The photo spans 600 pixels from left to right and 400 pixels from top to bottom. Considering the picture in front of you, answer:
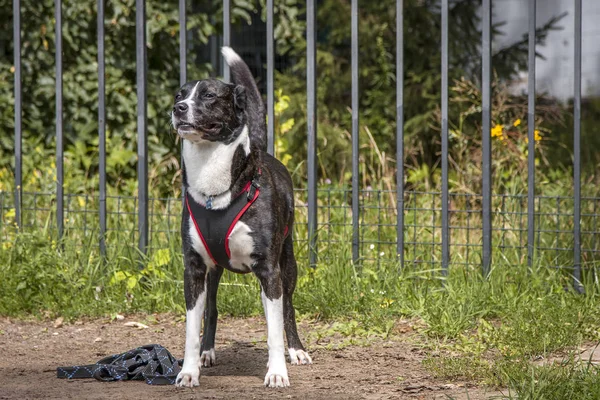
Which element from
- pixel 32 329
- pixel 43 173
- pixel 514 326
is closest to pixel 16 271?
pixel 32 329

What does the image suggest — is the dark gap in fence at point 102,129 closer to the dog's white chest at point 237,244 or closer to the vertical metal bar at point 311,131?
the vertical metal bar at point 311,131

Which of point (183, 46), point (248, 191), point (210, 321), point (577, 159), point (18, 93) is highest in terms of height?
point (183, 46)

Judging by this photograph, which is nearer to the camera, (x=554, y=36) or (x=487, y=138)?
(x=487, y=138)

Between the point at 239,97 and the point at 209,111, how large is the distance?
8.1 inches

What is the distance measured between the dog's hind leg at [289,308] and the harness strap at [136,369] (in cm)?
56

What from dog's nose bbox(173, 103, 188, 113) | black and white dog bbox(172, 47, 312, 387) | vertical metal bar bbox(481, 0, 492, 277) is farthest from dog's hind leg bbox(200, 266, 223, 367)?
vertical metal bar bbox(481, 0, 492, 277)

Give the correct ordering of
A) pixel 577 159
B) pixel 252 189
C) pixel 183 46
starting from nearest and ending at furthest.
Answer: pixel 252 189, pixel 577 159, pixel 183 46

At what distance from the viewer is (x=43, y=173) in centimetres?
777

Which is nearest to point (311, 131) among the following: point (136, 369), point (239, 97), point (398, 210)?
point (398, 210)

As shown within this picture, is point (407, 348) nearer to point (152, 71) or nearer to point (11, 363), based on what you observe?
point (11, 363)

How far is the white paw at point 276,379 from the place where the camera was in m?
3.68

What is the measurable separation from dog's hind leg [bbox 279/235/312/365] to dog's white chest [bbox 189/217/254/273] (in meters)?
0.41

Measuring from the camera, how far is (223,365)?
4215 mm

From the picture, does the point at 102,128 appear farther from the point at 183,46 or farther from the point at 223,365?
the point at 223,365
